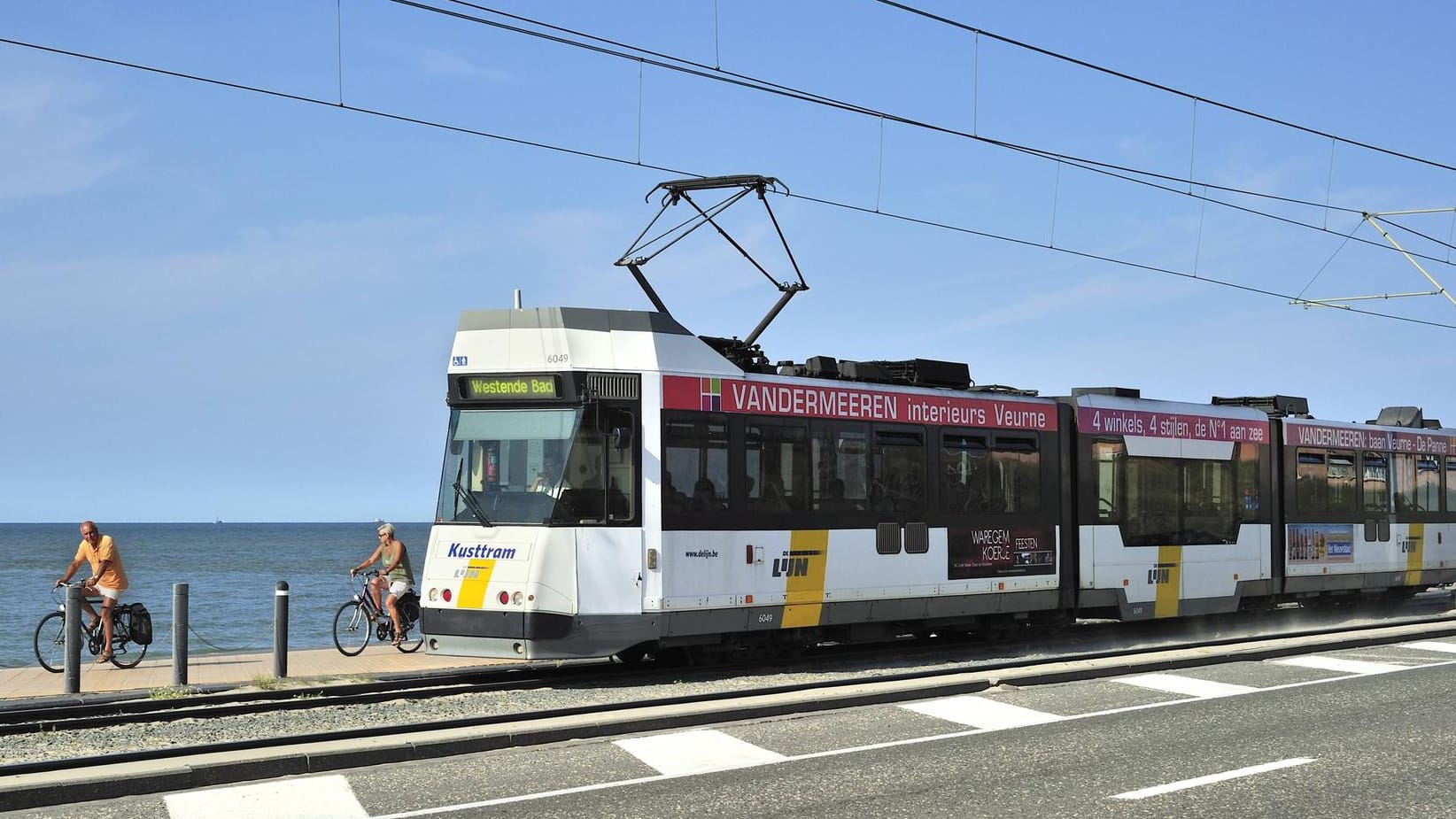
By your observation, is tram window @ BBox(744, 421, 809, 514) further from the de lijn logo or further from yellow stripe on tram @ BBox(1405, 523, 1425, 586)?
yellow stripe on tram @ BBox(1405, 523, 1425, 586)

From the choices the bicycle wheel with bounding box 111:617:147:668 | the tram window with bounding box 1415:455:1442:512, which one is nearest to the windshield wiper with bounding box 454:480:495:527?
the bicycle wheel with bounding box 111:617:147:668

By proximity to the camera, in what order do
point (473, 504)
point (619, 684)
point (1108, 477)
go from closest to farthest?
point (473, 504), point (619, 684), point (1108, 477)

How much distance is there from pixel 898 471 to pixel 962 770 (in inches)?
296

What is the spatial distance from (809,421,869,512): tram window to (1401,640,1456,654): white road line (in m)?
6.98

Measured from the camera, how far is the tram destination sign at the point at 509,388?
13.8m

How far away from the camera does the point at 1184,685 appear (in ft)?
43.7

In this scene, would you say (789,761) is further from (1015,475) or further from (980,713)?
(1015,475)

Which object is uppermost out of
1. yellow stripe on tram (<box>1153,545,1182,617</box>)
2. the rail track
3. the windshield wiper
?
the windshield wiper

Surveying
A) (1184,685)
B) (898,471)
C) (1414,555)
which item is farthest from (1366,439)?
(1184,685)

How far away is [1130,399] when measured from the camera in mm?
19859

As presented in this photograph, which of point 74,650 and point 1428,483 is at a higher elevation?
point 1428,483

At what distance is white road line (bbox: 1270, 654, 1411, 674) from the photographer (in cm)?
1444

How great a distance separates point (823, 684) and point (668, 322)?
399 cm


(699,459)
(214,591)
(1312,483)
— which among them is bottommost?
(214,591)
